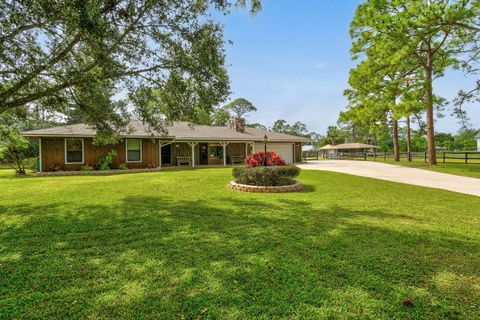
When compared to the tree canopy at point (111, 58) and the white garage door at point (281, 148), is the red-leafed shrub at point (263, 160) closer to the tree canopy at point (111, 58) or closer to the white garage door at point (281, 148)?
the tree canopy at point (111, 58)

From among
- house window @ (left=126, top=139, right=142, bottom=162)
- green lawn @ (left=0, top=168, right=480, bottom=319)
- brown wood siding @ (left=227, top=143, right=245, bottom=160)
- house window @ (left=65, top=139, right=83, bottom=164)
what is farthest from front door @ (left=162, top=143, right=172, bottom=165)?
green lawn @ (left=0, top=168, right=480, bottom=319)

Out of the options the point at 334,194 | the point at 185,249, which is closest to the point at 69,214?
the point at 185,249

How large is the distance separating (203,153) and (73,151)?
9.08 metres

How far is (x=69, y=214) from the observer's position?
5277 millimetres

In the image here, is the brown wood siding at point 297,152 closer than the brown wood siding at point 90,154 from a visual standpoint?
No

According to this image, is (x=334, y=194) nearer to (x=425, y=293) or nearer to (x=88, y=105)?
(x=425, y=293)

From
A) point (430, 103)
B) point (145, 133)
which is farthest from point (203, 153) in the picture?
point (430, 103)

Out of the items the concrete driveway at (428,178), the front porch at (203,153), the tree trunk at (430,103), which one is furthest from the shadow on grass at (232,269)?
the tree trunk at (430,103)

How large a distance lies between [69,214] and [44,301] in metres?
3.51

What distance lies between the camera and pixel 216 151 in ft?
69.9

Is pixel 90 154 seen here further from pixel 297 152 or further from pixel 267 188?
pixel 297 152

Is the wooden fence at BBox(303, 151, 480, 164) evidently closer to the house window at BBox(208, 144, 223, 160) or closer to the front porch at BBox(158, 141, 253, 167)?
the front porch at BBox(158, 141, 253, 167)

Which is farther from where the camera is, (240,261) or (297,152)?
(297,152)

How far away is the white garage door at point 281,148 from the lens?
23375 millimetres
